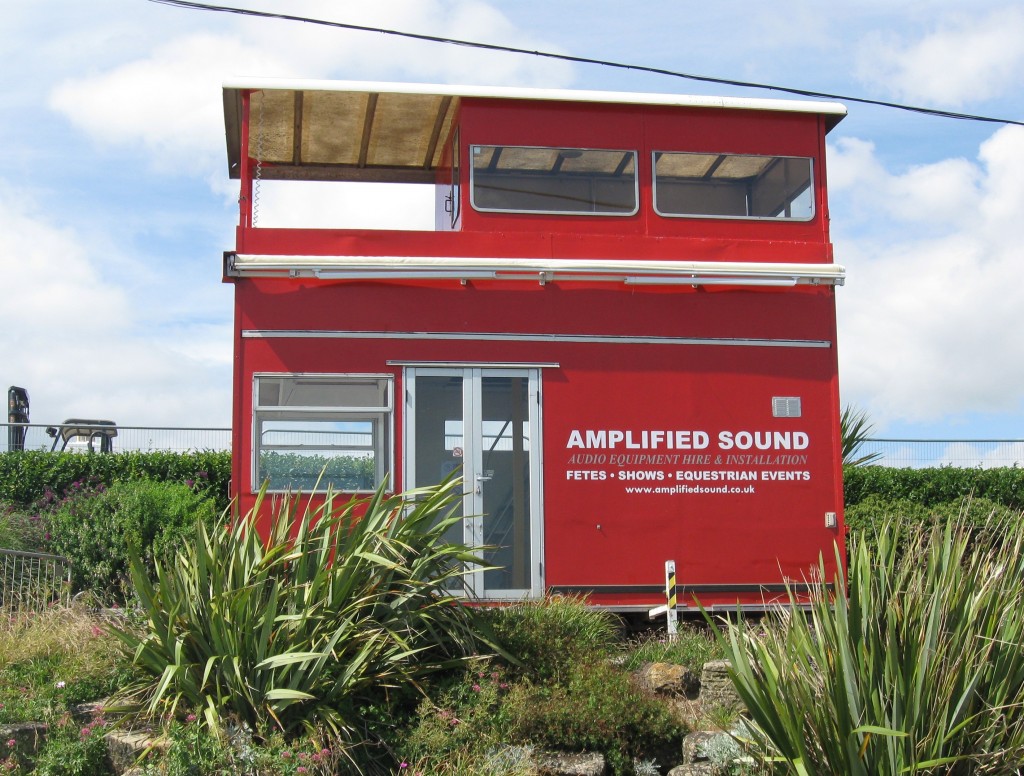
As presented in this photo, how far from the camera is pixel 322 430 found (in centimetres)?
916

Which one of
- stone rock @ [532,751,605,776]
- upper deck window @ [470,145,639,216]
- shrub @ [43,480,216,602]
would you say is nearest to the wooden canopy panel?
upper deck window @ [470,145,639,216]

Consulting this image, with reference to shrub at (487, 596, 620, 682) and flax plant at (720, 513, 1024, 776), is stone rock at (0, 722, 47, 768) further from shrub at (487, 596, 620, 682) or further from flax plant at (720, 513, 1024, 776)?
flax plant at (720, 513, 1024, 776)

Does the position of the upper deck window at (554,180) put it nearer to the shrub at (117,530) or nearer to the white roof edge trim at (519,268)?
the white roof edge trim at (519,268)

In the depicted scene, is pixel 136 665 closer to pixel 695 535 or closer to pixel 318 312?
pixel 318 312

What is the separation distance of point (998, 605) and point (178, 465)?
12.6m

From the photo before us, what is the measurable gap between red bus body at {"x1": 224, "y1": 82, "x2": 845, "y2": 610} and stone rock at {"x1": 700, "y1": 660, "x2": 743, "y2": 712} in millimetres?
1685

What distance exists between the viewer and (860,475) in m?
16.9

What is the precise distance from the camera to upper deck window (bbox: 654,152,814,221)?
10219 mm

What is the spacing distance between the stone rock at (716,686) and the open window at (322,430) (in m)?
3.14

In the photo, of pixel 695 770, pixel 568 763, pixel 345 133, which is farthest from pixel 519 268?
pixel 695 770

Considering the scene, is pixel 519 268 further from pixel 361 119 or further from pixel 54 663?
pixel 54 663

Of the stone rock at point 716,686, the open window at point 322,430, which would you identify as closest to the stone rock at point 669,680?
the stone rock at point 716,686

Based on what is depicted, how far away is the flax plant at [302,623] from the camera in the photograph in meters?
6.51

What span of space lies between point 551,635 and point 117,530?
4.95 meters
